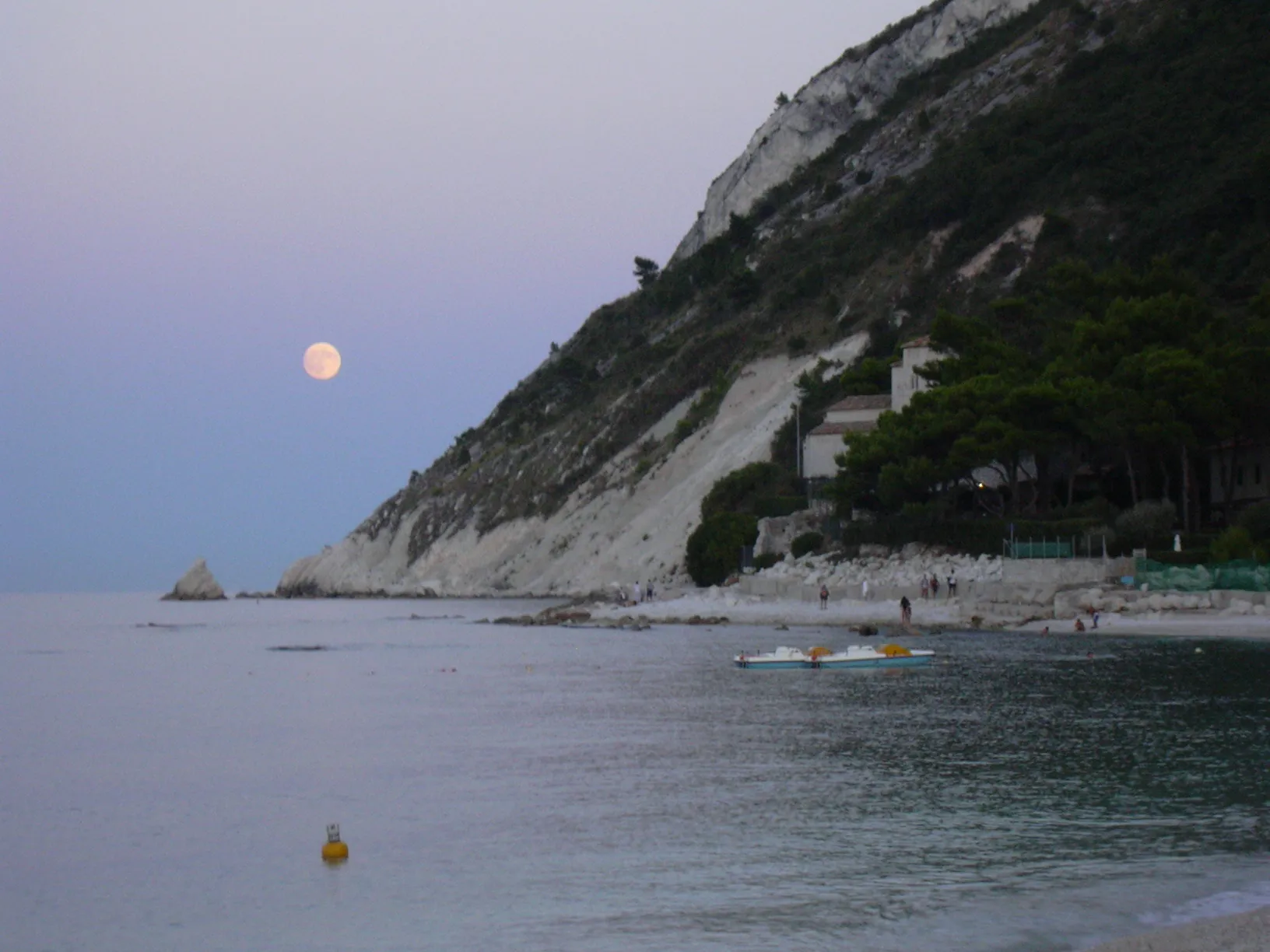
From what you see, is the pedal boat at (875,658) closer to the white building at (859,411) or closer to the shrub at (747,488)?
the white building at (859,411)

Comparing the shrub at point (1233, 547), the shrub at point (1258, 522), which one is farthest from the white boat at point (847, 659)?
the shrub at point (1258, 522)

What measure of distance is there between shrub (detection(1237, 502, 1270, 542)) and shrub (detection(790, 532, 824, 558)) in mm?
23647

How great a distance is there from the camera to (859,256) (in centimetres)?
11369

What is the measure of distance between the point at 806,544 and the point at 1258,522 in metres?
24.9

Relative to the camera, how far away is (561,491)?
11381cm

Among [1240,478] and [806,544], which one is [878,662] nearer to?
[1240,478]

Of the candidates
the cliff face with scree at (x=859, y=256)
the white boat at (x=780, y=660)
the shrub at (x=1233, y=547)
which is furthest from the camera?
the cliff face with scree at (x=859, y=256)

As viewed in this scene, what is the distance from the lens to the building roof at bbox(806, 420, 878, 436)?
82625 mm

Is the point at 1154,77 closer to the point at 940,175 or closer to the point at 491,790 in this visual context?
the point at 940,175

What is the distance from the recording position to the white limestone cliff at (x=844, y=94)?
488 ft

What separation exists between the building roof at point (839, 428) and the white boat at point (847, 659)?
125ft

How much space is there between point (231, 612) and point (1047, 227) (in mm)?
69633

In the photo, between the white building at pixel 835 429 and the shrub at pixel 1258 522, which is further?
the white building at pixel 835 429

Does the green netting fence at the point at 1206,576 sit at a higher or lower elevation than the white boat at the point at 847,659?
higher
